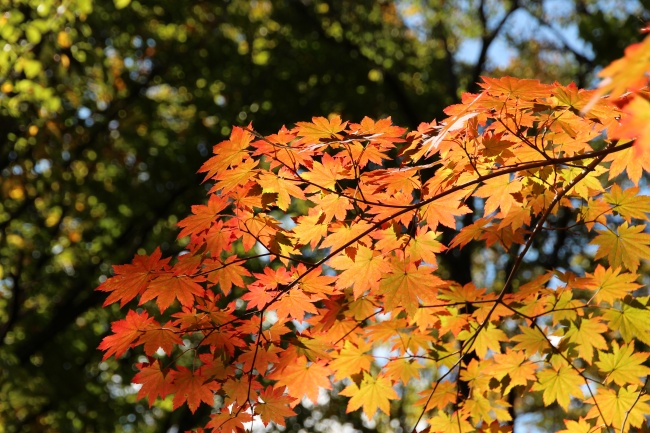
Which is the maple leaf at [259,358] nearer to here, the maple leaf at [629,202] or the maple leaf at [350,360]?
the maple leaf at [350,360]

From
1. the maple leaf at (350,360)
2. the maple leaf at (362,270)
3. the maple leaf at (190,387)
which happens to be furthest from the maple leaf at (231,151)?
the maple leaf at (350,360)

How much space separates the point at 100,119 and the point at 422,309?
8426 millimetres

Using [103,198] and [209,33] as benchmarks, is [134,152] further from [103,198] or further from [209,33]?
[209,33]

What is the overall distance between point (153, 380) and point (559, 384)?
1.69 meters

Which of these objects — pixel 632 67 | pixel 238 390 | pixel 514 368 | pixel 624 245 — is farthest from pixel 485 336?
pixel 632 67

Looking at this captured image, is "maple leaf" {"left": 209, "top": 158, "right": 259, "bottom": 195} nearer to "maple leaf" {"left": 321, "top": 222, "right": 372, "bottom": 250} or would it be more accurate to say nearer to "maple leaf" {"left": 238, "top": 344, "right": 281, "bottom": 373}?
"maple leaf" {"left": 321, "top": 222, "right": 372, "bottom": 250}

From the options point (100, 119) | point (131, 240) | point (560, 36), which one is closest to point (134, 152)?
point (100, 119)

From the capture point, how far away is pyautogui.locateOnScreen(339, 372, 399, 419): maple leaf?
9.44 feet

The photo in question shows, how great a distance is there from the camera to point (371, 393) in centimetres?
290

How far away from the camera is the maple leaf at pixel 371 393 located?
2877mm

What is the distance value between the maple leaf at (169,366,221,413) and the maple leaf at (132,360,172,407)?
0.10 ft

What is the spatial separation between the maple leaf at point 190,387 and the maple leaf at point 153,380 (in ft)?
0.10

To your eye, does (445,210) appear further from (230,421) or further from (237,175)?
(230,421)

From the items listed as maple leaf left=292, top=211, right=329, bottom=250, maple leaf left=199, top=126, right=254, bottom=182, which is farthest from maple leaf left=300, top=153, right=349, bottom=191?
maple leaf left=199, top=126, right=254, bottom=182
